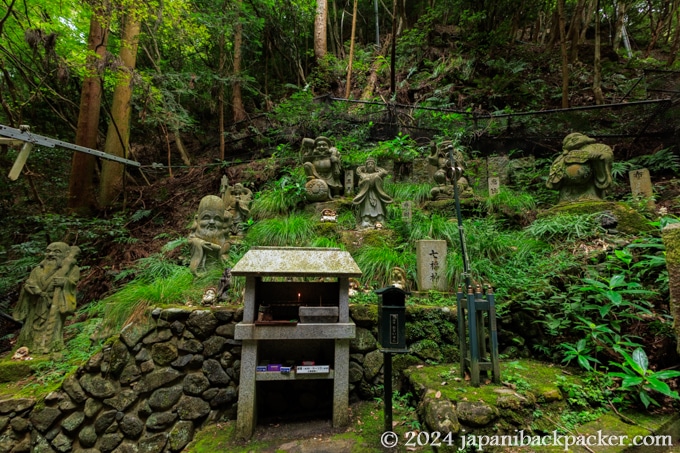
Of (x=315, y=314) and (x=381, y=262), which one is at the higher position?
(x=381, y=262)

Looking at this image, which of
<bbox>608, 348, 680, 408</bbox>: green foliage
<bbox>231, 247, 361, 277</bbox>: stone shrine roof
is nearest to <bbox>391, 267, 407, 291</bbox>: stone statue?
<bbox>231, 247, 361, 277</bbox>: stone shrine roof

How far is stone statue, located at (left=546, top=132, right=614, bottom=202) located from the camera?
539 centimetres

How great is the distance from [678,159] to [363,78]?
36.4 feet

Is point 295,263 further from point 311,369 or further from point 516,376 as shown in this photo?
point 516,376

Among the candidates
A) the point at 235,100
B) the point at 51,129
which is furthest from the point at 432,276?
the point at 51,129

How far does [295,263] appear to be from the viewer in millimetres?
3213

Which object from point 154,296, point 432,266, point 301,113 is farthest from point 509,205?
point 301,113

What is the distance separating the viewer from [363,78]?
13242 millimetres

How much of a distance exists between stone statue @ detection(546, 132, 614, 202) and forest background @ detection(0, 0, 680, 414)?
0.79 metres

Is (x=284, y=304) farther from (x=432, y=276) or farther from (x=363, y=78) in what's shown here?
(x=363, y=78)

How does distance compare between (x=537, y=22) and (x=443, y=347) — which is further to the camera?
(x=537, y=22)

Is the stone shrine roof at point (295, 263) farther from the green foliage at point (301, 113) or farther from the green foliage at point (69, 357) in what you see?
the green foliage at point (301, 113)

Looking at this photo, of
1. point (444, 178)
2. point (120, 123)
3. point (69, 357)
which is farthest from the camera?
point (120, 123)

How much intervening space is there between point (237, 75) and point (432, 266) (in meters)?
10.1
